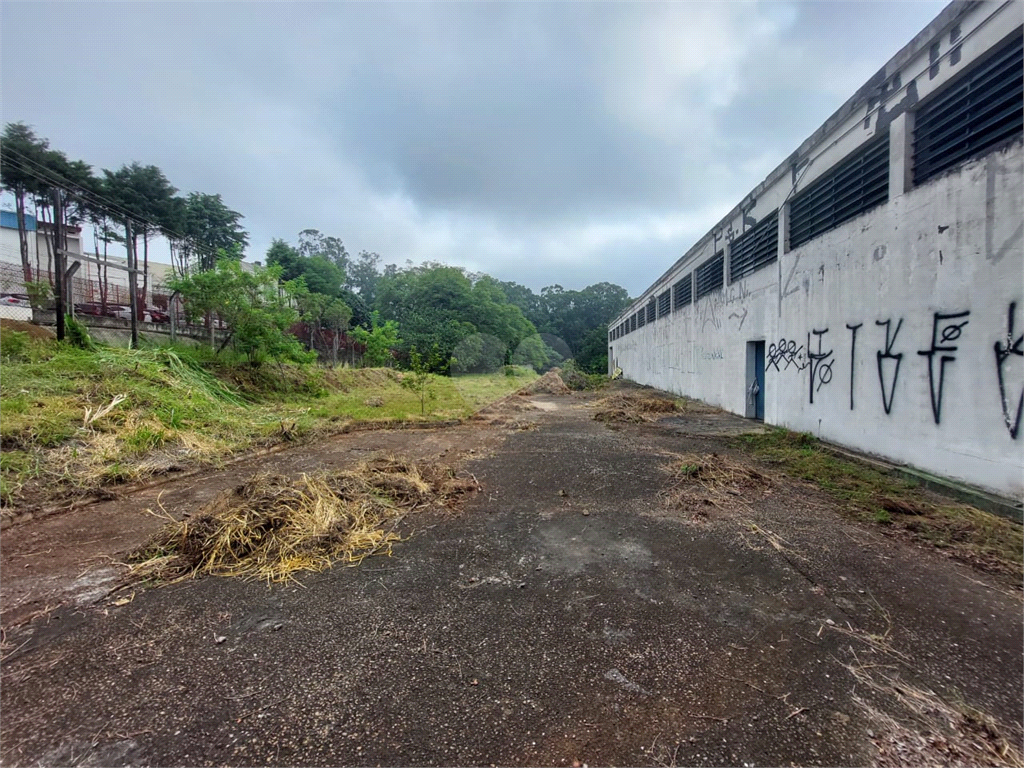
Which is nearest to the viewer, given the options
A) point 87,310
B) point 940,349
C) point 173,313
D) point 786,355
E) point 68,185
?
point 940,349

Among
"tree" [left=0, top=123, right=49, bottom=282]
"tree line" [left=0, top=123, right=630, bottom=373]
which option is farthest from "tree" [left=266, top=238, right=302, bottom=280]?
"tree" [left=0, top=123, right=49, bottom=282]

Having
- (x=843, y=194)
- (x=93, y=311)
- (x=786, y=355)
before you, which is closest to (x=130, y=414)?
(x=93, y=311)

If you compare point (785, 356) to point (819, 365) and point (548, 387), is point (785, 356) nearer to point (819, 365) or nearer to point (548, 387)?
point (819, 365)

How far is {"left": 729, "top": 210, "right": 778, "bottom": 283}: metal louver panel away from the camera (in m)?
9.27

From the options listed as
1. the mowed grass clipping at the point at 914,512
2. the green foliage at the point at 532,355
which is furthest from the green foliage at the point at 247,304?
the green foliage at the point at 532,355

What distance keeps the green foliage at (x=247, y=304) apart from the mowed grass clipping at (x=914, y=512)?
1234cm

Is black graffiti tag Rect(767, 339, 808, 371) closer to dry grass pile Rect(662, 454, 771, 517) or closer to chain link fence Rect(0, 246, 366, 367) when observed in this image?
dry grass pile Rect(662, 454, 771, 517)

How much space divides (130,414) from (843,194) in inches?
471

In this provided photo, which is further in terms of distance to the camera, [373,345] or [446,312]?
[446,312]

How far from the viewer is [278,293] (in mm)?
12234

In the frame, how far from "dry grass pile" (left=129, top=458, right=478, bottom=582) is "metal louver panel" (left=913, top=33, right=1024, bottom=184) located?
22.5 feet

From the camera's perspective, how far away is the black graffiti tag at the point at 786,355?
25.9 feet

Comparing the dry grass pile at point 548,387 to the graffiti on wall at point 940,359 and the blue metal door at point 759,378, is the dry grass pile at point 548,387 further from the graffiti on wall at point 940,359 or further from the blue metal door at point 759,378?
the graffiti on wall at point 940,359

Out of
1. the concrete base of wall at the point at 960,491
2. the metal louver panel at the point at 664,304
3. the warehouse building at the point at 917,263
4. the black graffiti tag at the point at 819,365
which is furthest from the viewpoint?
the metal louver panel at the point at 664,304
